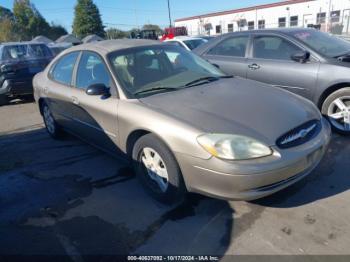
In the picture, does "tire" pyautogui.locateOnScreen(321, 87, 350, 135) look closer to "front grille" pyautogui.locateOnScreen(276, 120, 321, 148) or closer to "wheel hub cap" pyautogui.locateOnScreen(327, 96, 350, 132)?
"wheel hub cap" pyautogui.locateOnScreen(327, 96, 350, 132)

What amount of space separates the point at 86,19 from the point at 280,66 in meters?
74.9

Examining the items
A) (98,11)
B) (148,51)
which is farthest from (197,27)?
(148,51)

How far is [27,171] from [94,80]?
156 centimetres

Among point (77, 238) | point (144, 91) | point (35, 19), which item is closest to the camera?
point (77, 238)

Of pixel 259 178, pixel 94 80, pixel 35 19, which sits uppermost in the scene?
pixel 35 19

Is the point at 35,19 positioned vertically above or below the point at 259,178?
above

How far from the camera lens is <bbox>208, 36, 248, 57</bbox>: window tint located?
5.75m

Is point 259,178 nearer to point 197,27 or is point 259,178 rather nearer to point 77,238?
point 77,238

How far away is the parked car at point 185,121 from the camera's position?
8.45ft

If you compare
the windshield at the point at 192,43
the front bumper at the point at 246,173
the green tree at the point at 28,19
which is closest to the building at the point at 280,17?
the windshield at the point at 192,43

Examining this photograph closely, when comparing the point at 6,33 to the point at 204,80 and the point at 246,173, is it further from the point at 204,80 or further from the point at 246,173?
the point at 246,173

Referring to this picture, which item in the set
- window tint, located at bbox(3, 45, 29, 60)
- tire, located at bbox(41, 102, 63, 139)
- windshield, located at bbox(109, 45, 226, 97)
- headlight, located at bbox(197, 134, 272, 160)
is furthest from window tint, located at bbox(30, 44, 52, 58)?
headlight, located at bbox(197, 134, 272, 160)

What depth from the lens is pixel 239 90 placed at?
138 inches

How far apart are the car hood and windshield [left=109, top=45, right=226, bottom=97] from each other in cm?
23
